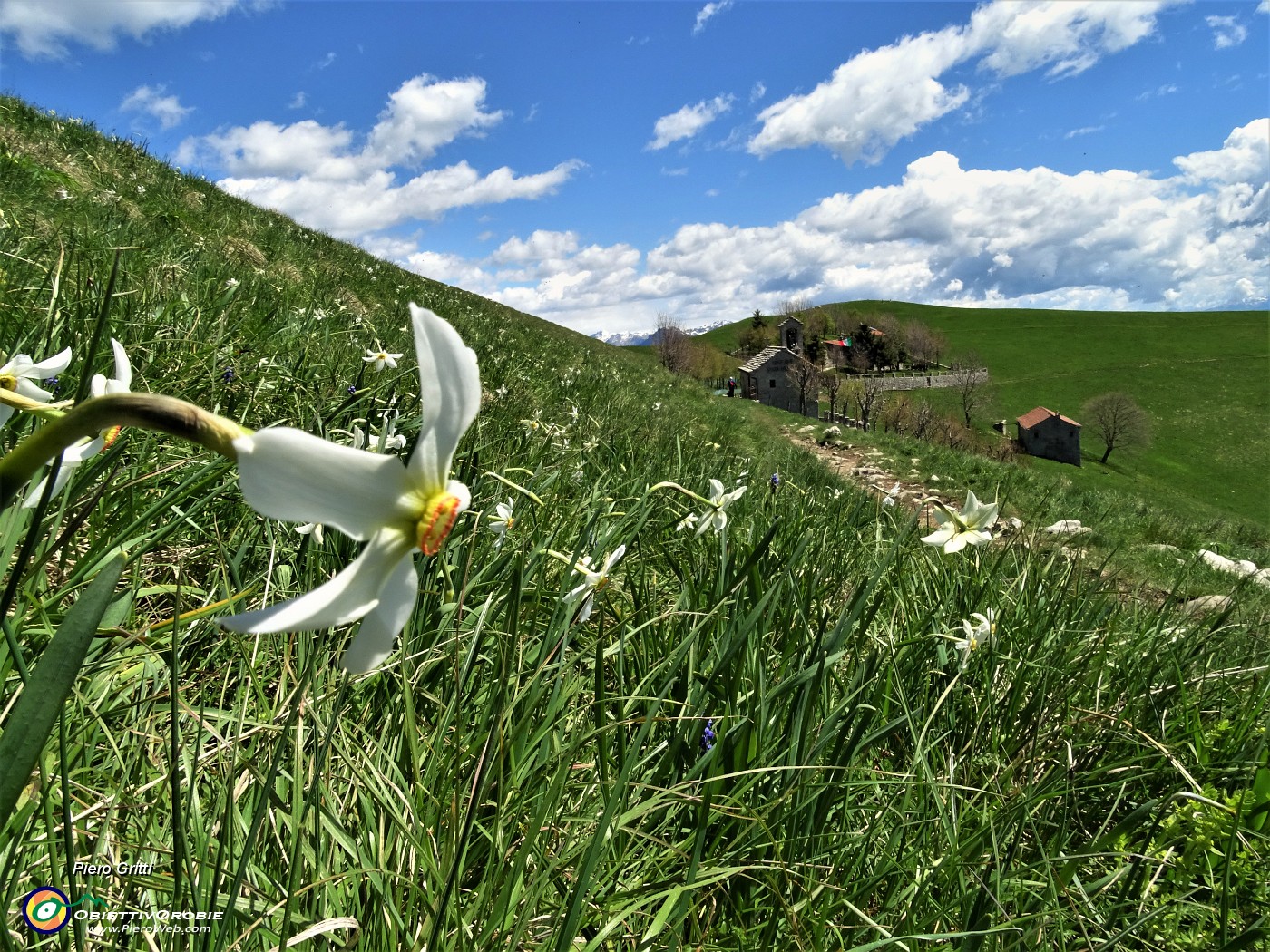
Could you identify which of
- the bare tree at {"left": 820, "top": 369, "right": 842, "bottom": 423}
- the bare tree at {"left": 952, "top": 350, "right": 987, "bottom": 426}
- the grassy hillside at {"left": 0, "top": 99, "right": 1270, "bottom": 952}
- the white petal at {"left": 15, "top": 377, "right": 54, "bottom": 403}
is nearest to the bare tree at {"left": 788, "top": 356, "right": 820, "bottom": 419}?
the bare tree at {"left": 820, "top": 369, "right": 842, "bottom": 423}

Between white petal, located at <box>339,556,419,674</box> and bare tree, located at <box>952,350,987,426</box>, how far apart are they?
84786 mm

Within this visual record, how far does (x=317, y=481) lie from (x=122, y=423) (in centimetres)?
15

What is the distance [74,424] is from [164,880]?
1.14m

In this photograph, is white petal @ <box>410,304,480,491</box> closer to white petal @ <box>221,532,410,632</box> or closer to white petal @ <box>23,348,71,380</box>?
white petal @ <box>221,532,410,632</box>

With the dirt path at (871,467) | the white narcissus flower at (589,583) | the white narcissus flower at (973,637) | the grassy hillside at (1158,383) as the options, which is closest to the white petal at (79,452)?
the white narcissus flower at (589,583)

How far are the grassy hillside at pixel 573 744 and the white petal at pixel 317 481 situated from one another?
325 millimetres

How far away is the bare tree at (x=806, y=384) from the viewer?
70125 mm

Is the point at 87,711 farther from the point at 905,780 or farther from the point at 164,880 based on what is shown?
the point at 905,780

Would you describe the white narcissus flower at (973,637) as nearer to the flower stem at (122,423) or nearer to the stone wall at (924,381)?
the flower stem at (122,423)

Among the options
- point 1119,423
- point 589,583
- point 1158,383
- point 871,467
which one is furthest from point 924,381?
point 589,583

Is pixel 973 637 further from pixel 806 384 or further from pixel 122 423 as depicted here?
pixel 806 384

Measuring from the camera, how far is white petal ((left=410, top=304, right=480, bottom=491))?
1.90ft

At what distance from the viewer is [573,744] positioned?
140 cm

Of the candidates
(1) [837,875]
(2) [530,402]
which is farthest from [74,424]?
(2) [530,402]
